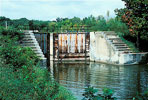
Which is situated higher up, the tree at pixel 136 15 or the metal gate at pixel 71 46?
the tree at pixel 136 15

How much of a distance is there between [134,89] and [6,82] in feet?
22.5

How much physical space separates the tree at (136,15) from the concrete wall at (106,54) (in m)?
2.19

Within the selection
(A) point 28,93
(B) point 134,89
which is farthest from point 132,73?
(A) point 28,93

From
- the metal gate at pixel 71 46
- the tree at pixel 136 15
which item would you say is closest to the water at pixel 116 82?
the tree at pixel 136 15

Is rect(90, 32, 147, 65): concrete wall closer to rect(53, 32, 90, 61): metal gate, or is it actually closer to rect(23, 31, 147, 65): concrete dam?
rect(23, 31, 147, 65): concrete dam

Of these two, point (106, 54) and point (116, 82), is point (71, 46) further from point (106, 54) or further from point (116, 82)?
point (116, 82)

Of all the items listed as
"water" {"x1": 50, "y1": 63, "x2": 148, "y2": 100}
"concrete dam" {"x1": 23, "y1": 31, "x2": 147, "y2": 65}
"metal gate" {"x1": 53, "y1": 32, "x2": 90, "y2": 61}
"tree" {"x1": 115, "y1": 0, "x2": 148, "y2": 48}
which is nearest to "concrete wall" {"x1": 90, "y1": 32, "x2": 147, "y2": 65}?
"concrete dam" {"x1": 23, "y1": 31, "x2": 147, "y2": 65}

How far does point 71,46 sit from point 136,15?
22.6 ft

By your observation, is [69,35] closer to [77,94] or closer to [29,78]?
[77,94]

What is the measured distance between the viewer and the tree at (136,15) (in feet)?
68.6

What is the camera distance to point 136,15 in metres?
22.1

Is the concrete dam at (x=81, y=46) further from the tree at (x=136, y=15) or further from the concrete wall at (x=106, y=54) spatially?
the tree at (x=136, y=15)

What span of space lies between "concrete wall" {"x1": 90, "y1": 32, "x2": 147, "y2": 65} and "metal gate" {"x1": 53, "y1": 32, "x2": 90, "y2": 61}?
70 centimetres

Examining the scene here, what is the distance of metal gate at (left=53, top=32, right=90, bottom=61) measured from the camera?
24359 mm
